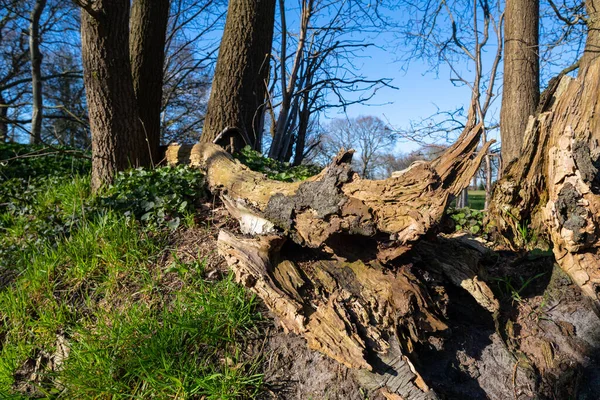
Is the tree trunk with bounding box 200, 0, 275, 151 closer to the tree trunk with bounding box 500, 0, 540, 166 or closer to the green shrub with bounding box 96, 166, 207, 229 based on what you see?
the green shrub with bounding box 96, 166, 207, 229

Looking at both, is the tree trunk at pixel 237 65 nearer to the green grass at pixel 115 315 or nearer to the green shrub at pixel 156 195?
the green shrub at pixel 156 195

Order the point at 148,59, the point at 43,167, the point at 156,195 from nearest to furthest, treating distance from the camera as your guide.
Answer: the point at 156,195 → the point at 148,59 → the point at 43,167

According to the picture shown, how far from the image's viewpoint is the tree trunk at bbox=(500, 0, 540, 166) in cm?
490

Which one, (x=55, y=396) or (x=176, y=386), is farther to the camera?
(x=55, y=396)

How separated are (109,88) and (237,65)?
173 centimetres

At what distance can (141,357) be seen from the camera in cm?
207

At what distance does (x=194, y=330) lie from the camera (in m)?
2.14

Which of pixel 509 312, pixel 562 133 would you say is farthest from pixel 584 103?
pixel 509 312

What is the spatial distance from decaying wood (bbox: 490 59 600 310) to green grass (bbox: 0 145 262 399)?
2.01m

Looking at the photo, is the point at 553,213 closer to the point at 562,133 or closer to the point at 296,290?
the point at 562,133

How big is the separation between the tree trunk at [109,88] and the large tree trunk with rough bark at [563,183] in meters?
3.50

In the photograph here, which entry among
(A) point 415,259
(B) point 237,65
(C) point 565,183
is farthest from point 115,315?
(B) point 237,65

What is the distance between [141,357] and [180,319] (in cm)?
27

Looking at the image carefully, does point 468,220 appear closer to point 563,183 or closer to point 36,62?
point 563,183
